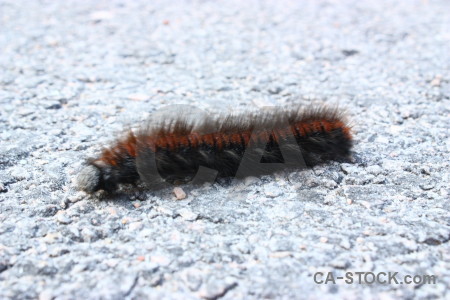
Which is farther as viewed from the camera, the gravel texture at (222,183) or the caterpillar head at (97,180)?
the caterpillar head at (97,180)

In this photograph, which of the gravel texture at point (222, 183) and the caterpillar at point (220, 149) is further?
the caterpillar at point (220, 149)

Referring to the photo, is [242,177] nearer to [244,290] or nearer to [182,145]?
[182,145]

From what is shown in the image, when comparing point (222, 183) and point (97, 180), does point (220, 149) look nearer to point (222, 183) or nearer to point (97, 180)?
point (222, 183)

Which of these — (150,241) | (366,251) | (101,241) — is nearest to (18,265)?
(101,241)

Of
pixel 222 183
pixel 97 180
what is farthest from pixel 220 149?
pixel 97 180

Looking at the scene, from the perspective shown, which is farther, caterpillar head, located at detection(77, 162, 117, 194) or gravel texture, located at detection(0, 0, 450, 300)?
caterpillar head, located at detection(77, 162, 117, 194)
